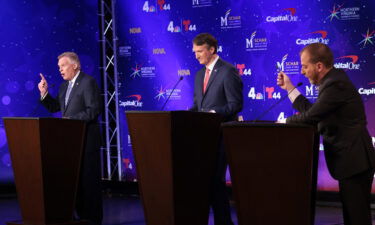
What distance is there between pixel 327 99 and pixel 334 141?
0.28 meters

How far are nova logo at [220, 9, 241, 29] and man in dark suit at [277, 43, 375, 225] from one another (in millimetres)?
4319

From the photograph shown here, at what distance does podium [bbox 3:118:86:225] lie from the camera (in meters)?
5.52

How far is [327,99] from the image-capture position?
163 inches

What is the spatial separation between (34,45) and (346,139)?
6148mm

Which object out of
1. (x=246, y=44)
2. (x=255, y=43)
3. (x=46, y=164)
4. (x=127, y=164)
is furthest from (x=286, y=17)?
(x=46, y=164)

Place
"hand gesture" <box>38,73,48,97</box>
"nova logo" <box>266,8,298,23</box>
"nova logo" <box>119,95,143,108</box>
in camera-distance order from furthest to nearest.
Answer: "nova logo" <box>119,95,143,108</box> → "nova logo" <box>266,8,298,23</box> → "hand gesture" <box>38,73,48,97</box>

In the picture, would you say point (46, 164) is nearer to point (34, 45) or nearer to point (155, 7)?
point (34, 45)

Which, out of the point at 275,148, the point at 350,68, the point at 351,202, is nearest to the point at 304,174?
the point at 275,148

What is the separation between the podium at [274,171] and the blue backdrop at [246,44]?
13.2 feet

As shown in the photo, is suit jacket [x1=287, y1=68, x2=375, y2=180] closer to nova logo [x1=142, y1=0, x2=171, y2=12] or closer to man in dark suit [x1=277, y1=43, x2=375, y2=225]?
man in dark suit [x1=277, y1=43, x2=375, y2=225]

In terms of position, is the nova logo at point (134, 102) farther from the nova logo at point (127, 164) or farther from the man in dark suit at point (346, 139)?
the man in dark suit at point (346, 139)

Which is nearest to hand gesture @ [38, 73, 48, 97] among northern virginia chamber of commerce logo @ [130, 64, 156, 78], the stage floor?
the stage floor

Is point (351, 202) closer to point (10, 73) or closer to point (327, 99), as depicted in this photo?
point (327, 99)

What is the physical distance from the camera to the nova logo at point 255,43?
8.30 m
